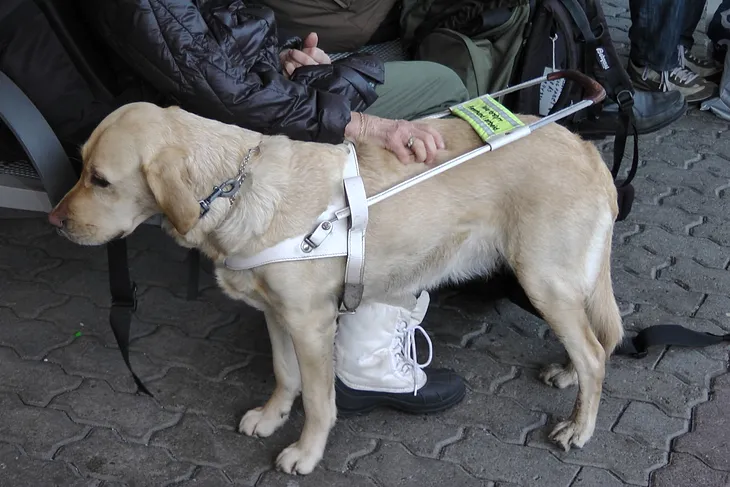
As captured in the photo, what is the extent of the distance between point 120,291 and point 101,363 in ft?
1.96

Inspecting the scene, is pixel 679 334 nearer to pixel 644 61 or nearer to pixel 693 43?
pixel 644 61

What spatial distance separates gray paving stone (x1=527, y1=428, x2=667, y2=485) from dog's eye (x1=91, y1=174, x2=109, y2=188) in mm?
1729

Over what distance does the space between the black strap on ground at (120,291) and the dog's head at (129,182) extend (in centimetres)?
41

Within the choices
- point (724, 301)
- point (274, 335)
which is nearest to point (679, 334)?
Result: point (724, 301)

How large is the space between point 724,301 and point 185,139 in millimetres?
2597

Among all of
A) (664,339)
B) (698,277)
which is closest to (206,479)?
(664,339)

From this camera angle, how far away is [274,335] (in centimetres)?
297

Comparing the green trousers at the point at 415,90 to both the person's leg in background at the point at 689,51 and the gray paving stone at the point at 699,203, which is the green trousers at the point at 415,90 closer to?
the gray paving stone at the point at 699,203

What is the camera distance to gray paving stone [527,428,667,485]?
9.37 feet

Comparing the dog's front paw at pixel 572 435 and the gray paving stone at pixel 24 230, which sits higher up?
the dog's front paw at pixel 572 435

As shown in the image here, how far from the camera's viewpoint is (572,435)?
2.95 m

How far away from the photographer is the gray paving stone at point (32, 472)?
9.18ft

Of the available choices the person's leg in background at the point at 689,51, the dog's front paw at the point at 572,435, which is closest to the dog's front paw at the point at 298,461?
the dog's front paw at the point at 572,435

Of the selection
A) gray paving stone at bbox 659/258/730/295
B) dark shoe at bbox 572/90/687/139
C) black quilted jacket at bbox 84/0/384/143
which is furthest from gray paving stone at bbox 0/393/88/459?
dark shoe at bbox 572/90/687/139
